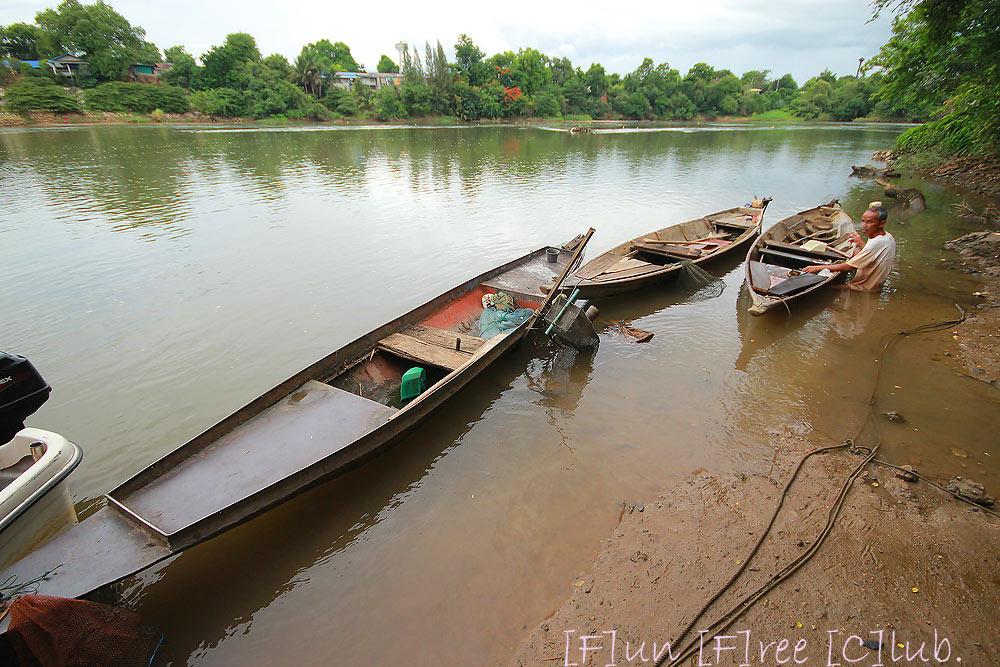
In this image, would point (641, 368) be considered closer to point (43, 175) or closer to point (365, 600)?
point (365, 600)

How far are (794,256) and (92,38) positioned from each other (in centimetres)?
8468

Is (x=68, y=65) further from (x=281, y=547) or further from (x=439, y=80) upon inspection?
(x=281, y=547)

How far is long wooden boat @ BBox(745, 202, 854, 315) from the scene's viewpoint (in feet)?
27.1

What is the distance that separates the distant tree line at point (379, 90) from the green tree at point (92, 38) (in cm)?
13

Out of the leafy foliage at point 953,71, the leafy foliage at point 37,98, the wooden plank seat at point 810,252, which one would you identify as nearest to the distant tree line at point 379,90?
the leafy foliage at point 37,98

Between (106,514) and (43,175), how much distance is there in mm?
25432

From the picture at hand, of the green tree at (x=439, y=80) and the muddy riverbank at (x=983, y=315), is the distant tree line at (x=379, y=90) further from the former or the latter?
the muddy riverbank at (x=983, y=315)

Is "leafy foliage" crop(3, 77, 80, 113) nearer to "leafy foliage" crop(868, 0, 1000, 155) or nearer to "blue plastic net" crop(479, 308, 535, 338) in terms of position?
"blue plastic net" crop(479, 308, 535, 338)

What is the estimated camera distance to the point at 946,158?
22.8 meters

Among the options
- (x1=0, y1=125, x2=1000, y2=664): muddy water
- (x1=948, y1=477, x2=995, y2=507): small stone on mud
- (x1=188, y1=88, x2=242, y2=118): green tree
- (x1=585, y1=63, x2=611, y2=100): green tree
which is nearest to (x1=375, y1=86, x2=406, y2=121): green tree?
(x1=188, y1=88, x2=242, y2=118): green tree

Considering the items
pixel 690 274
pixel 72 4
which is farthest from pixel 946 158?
pixel 72 4

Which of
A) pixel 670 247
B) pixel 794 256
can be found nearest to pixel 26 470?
pixel 670 247

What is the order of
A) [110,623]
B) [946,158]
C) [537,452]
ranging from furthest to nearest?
[946,158] → [537,452] → [110,623]

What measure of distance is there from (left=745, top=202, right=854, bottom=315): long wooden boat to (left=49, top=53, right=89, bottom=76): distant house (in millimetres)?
80710
